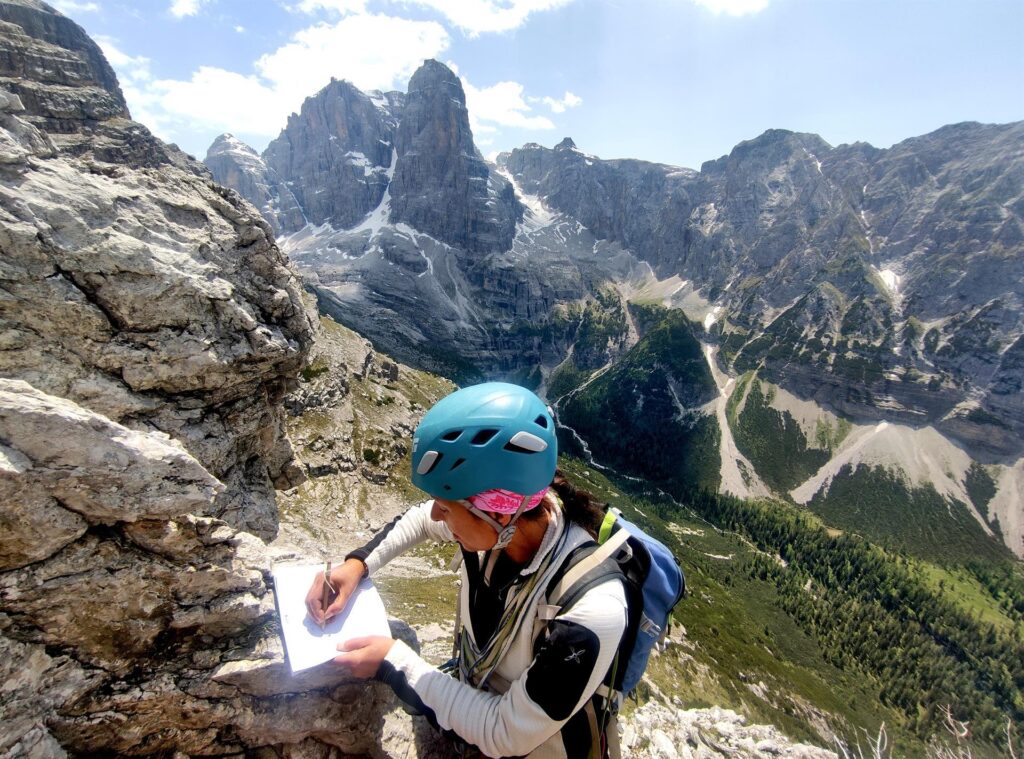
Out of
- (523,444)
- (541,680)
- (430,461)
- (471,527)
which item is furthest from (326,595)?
(523,444)

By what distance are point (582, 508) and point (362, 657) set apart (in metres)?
2.72

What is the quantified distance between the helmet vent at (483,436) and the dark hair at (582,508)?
1.21 m

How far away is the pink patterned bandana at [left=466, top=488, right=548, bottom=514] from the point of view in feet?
15.5

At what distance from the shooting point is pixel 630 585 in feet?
14.5

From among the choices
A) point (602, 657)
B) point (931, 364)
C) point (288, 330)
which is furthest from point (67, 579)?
point (931, 364)

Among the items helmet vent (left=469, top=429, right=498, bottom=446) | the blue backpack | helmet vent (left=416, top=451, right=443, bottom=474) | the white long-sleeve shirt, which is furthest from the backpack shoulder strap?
helmet vent (left=416, top=451, right=443, bottom=474)

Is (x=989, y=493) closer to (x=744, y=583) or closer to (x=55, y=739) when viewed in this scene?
(x=744, y=583)

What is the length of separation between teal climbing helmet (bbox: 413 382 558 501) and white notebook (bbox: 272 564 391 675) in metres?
1.83

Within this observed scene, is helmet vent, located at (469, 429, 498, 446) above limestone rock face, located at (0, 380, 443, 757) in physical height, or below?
above

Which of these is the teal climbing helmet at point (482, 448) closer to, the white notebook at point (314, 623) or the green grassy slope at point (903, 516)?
the white notebook at point (314, 623)

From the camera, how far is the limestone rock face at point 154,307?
967 centimetres

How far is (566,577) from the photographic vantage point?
421cm

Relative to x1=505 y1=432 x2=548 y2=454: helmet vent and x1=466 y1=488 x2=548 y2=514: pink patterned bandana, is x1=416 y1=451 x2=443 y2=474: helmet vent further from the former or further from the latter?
x1=505 y1=432 x2=548 y2=454: helmet vent

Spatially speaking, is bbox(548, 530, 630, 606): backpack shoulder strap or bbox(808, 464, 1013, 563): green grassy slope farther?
bbox(808, 464, 1013, 563): green grassy slope
